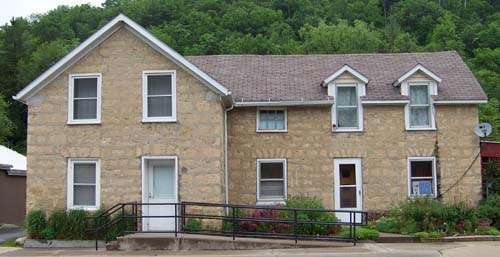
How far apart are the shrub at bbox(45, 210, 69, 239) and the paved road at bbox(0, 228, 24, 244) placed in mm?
3432

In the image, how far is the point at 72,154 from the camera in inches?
818

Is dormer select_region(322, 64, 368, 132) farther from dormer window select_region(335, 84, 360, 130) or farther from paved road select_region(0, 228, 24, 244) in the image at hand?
paved road select_region(0, 228, 24, 244)

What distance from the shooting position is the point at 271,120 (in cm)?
2430

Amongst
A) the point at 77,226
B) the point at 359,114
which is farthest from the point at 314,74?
the point at 77,226

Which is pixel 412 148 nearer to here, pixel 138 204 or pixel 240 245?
pixel 240 245

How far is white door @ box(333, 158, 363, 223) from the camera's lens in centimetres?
2370

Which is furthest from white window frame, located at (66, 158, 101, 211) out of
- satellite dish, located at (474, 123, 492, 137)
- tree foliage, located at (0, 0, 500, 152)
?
tree foliage, located at (0, 0, 500, 152)

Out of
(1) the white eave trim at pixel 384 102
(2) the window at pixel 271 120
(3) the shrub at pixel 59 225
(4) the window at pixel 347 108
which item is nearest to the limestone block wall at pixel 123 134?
(3) the shrub at pixel 59 225

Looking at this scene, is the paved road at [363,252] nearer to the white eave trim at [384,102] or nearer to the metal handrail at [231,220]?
the metal handrail at [231,220]

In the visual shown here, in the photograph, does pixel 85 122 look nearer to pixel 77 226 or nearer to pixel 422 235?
pixel 77 226

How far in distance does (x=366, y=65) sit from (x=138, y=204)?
12.6m

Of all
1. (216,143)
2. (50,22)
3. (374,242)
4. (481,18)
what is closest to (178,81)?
(216,143)

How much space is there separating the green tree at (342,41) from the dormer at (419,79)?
126 feet

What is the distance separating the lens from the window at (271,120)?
24.1 metres
